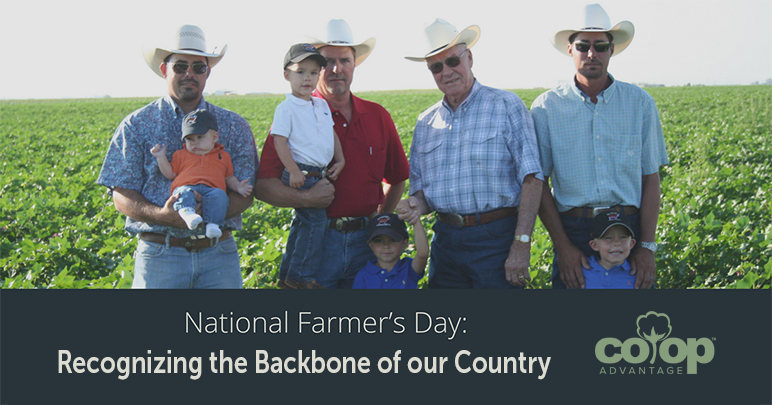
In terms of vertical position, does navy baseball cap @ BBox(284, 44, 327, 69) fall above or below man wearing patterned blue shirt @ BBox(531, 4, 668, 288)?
above

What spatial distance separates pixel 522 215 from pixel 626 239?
653mm

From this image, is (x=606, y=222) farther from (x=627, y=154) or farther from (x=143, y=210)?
(x=143, y=210)

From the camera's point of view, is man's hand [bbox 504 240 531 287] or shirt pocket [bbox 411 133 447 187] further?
shirt pocket [bbox 411 133 447 187]

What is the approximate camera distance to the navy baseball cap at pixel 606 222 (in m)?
3.31

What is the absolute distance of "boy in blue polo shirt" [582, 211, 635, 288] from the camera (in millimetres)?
3338

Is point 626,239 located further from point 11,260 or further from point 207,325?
point 11,260

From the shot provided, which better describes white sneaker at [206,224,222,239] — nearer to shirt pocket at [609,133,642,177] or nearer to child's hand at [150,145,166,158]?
child's hand at [150,145,166,158]

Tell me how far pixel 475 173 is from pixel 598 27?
48.5 inches

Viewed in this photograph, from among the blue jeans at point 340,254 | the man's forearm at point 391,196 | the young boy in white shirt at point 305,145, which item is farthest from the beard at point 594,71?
the blue jeans at point 340,254

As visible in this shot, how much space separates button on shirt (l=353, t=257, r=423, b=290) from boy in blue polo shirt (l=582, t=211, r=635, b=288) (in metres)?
1.12

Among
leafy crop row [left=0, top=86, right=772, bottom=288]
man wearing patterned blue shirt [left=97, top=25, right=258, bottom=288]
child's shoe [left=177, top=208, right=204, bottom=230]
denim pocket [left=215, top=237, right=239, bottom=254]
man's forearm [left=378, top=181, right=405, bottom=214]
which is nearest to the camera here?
child's shoe [left=177, top=208, right=204, bottom=230]

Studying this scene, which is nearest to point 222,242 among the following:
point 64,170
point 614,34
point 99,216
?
point 614,34

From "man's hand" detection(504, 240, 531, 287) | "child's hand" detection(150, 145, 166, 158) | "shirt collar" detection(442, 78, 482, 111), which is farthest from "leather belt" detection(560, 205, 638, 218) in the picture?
"child's hand" detection(150, 145, 166, 158)

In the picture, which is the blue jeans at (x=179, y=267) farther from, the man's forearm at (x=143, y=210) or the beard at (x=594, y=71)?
the beard at (x=594, y=71)
